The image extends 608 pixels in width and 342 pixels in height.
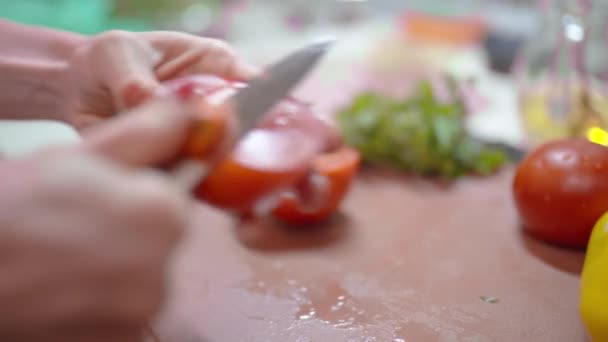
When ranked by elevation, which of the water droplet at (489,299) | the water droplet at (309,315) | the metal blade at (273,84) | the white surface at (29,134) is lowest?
the water droplet at (309,315)

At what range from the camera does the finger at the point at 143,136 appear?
488mm

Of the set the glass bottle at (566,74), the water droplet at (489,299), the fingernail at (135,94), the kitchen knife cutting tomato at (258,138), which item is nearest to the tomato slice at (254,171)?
the kitchen knife cutting tomato at (258,138)

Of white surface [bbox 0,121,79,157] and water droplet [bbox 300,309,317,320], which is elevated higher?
white surface [bbox 0,121,79,157]

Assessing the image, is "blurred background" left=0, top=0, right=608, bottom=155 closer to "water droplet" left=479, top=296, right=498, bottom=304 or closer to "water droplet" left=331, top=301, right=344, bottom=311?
"water droplet" left=479, top=296, right=498, bottom=304

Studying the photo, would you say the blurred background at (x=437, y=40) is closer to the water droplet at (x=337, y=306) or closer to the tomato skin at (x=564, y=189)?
the tomato skin at (x=564, y=189)

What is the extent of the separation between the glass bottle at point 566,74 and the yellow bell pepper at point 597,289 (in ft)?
1.42

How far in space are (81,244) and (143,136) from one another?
0.10 metres

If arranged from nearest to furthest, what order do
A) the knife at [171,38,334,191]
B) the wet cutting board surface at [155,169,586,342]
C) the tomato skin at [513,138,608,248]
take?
the knife at [171,38,334,191] → the wet cutting board surface at [155,169,586,342] → the tomato skin at [513,138,608,248]

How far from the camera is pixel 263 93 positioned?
2.07 ft

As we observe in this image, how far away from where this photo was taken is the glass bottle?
1.23m

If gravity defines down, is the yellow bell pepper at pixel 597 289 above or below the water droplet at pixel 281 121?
below

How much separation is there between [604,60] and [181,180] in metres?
1.05

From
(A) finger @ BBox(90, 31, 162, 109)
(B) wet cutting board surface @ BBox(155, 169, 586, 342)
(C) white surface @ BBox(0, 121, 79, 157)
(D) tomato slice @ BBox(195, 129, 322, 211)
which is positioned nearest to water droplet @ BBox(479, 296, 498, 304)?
(B) wet cutting board surface @ BBox(155, 169, 586, 342)

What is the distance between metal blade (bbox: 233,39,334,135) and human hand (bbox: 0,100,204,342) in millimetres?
155
